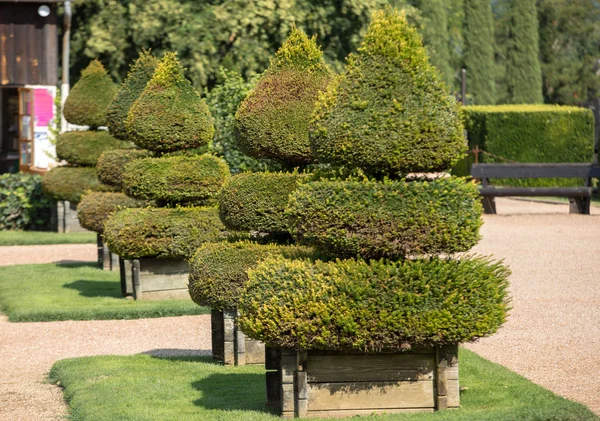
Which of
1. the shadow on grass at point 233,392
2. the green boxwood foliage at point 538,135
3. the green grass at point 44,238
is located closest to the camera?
the shadow on grass at point 233,392

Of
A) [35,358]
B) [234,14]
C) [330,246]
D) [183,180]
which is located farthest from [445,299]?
[234,14]

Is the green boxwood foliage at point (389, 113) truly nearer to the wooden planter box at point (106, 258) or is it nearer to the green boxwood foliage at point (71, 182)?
the wooden planter box at point (106, 258)

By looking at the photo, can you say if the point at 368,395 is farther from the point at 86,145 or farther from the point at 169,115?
the point at 86,145

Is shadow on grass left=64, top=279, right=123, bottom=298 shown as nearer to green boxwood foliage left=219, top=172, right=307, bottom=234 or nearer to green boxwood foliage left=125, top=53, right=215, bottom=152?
green boxwood foliage left=125, top=53, right=215, bottom=152

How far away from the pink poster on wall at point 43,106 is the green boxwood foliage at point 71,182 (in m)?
5.01

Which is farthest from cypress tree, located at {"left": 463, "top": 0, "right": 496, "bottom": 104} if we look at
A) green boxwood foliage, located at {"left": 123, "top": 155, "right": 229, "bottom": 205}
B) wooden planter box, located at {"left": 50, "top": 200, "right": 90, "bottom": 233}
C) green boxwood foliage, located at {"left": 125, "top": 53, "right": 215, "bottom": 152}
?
green boxwood foliage, located at {"left": 123, "top": 155, "right": 229, "bottom": 205}

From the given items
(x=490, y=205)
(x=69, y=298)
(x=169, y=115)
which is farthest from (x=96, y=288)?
(x=490, y=205)

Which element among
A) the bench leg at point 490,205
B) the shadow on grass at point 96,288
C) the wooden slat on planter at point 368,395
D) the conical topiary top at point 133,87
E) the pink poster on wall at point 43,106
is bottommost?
the shadow on grass at point 96,288

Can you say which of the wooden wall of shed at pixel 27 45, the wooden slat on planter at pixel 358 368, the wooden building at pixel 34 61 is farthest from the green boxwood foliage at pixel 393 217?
the wooden wall of shed at pixel 27 45

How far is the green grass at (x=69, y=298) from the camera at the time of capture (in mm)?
12859

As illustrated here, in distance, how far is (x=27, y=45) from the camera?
25391mm

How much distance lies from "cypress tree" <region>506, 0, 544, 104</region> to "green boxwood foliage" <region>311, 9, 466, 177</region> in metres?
47.5

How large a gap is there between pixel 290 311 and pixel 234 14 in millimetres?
21469

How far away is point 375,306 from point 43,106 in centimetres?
2008
